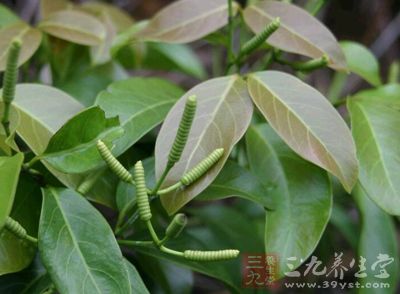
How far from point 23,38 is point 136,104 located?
0.20 meters

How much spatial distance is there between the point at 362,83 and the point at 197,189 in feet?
4.65

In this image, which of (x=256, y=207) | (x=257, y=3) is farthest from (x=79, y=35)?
(x=256, y=207)

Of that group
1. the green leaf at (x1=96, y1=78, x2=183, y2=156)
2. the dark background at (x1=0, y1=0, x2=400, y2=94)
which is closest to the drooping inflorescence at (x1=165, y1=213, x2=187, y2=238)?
the green leaf at (x1=96, y1=78, x2=183, y2=156)

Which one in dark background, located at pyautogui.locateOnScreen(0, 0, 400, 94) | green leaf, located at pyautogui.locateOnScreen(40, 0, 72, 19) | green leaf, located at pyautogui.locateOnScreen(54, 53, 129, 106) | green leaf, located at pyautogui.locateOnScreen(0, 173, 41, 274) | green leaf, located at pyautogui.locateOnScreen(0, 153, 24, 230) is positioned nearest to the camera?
green leaf, located at pyautogui.locateOnScreen(0, 153, 24, 230)

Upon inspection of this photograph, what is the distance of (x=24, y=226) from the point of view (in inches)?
24.2

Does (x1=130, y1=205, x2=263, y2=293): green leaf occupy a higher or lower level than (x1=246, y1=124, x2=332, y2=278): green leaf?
lower

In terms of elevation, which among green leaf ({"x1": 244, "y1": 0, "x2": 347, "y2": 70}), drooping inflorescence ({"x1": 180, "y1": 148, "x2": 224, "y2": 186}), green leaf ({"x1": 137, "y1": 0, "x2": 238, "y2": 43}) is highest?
green leaf ({"x1": 244, "y1": 0, "x2": 347, "y2": 70})

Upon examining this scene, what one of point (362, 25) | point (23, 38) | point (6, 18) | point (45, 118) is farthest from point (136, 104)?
point (362, 25)

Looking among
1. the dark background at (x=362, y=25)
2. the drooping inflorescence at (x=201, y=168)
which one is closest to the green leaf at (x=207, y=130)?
the drooping inflorescence at (x=201, y=168)

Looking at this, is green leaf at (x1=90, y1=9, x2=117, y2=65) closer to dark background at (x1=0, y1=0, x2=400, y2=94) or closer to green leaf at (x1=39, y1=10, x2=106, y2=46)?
green leaf at (x1=39, y1=10, x2=106, y2=46)

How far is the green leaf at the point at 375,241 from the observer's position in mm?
777

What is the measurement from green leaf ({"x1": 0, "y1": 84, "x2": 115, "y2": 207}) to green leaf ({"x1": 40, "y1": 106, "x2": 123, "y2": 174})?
0.08 feet

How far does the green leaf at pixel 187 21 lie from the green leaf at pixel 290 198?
0.15 m

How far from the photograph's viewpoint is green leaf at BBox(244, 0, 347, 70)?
0.70 m
